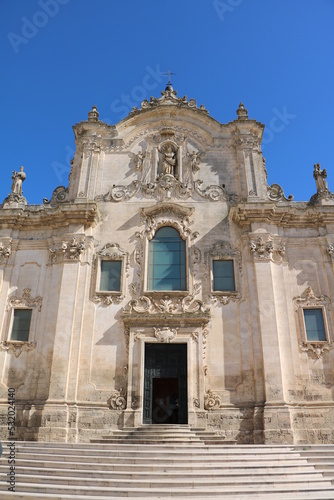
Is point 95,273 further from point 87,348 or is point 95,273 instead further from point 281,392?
point 281,392

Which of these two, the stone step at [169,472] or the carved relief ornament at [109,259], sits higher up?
the carved relief ornament at [109,259]

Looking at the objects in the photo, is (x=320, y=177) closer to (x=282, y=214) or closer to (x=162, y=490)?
(x=282, y=214)

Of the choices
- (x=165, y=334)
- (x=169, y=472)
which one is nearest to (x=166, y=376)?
(x=165, y=334)

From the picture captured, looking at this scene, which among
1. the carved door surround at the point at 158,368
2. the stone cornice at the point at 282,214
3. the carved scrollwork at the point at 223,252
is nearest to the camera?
the carved door surround at the point at 158,368

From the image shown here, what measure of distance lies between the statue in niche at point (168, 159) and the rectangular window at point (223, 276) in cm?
481

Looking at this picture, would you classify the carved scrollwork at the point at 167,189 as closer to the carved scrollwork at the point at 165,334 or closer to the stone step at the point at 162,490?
the carved scrollwork at the point at 165,334

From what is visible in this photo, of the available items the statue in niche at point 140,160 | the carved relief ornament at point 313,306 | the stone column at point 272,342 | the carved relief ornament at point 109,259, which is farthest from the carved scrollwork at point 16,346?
the carved relief ornament at point 313,306

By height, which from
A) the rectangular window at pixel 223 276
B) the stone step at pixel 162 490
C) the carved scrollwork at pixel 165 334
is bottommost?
the stone step at pixel 162 490

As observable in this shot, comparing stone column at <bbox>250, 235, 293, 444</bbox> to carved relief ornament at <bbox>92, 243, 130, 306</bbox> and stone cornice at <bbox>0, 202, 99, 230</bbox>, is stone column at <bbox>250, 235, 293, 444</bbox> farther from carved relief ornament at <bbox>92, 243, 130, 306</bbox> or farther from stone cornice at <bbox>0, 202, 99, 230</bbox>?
stone cornice at <bbox>0, 202, 99, 230</bbox>

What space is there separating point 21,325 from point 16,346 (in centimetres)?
82

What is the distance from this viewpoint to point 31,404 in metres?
14.1

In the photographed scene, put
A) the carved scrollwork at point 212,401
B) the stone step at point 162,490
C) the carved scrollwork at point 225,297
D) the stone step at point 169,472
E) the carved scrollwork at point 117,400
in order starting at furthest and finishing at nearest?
1. the carved scrollwork at point 225,297
2. the carved scrollwork at point 117,400
3. the carved scrollwork at point 212,401
4. the stone step at point 169,472
5. the stone step at point 162,490

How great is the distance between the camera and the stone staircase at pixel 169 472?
27.2 feet

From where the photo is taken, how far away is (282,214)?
16406 mm
